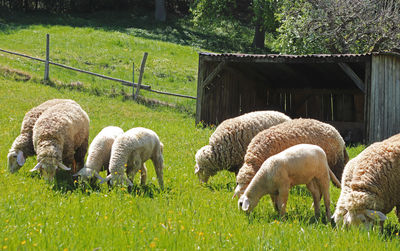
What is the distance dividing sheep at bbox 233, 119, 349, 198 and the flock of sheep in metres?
0.02

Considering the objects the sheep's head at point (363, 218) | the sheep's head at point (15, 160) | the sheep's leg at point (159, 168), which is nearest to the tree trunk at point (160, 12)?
the sheep's head at point (15, 160)

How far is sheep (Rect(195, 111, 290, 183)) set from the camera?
785cm

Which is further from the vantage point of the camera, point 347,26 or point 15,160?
point 347,26

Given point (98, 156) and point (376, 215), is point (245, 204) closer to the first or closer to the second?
point (376, 215)

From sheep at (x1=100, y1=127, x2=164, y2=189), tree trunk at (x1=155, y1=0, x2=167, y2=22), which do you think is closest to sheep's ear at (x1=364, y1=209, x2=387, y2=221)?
sheep at (x1=100, y1=127, x2=164, y2=189)

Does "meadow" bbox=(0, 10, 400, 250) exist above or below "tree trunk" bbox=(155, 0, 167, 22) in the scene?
below

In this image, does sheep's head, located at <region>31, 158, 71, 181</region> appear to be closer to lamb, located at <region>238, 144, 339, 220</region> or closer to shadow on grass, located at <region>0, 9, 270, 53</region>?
lamb, located at <region>238, 144, 339, 220</region>

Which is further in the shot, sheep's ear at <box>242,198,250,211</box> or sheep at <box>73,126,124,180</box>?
sheep at <box>73,126,124,180</box>

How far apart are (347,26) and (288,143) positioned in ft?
42.7

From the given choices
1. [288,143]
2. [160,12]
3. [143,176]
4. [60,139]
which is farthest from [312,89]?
[160,12]

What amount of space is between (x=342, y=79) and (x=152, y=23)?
20.6 meters

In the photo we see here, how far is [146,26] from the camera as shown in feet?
107

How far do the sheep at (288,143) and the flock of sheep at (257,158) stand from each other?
15 millimetres

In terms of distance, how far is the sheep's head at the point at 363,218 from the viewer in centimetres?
505
